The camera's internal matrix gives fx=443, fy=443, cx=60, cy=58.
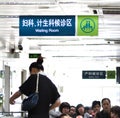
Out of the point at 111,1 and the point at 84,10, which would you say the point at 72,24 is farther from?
the point at 111,1

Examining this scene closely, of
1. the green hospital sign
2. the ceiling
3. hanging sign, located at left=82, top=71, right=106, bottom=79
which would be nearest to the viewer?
the ceiling

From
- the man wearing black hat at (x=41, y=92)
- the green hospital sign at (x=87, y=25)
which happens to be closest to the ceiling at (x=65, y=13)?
the green hospital sign at (x=87, y=25)

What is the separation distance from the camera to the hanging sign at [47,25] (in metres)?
10.6

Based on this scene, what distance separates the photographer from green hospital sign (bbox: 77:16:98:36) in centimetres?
1058

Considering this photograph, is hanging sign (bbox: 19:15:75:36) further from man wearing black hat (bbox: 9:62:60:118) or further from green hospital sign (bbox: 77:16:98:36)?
man wearing black hat (bbox: 9:62:60:118)

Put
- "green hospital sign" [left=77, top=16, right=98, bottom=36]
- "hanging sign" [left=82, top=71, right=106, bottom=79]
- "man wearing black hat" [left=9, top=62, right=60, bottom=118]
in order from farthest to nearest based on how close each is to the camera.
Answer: "hanging sign" [left=82, top=71, right=106, bottom=79] < "green hospital sign" [left=77, top=16, right=98, bottom=36] < "man wearing black hat" [left=9, top=62, right=60, bottom=118]

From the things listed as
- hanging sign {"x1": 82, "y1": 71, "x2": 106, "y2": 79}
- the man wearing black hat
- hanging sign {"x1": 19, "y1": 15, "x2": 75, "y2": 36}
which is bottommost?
hanging sign {"x1": 82, "y1": 71, "x2": 106, "y2": 79}

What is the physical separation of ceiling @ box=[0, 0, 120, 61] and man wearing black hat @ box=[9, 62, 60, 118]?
12.2 ft

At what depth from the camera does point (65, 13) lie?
10414mm

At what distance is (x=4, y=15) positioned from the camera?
10.6m

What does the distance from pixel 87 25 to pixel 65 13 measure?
2.50 feet

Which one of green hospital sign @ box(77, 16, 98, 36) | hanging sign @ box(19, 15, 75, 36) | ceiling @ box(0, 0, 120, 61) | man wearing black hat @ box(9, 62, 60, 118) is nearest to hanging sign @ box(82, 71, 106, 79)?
ceiling @ box(0, 0, 120, 61)

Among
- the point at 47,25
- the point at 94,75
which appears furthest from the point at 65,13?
the point at 94,75

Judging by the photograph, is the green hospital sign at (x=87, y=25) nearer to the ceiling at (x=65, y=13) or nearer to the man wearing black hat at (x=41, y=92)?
the ceiling at (x=65, y=13)
